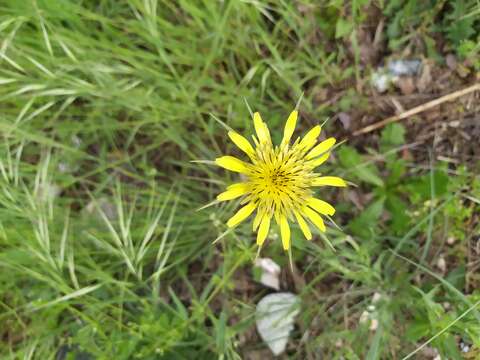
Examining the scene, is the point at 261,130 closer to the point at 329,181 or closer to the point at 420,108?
the point at 329,181

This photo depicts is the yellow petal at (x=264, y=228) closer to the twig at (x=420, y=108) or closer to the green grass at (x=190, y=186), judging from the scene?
the green grass at (x=190, y=186)

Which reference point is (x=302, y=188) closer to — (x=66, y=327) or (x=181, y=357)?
(x=181, y=357)

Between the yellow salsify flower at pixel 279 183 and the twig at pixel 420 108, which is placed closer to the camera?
the yellow salsify flower at pixel 279 183

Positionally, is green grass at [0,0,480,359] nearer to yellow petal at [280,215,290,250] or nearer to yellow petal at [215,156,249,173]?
yellow petal at [280,215,290,250]

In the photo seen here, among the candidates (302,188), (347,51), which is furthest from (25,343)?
(347,51)

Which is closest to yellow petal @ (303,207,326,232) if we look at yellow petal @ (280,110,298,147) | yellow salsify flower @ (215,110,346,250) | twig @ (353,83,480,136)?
yellow salsify flower @ (215,110,346,250)

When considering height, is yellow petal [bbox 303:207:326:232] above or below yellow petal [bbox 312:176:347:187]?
below

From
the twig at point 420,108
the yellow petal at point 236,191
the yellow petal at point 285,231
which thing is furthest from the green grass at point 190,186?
the yellow petal at point 236,191
